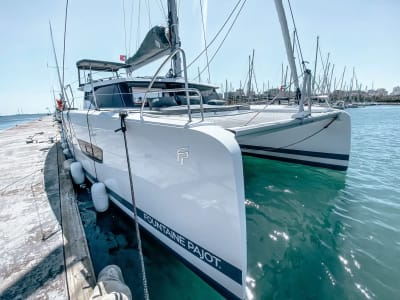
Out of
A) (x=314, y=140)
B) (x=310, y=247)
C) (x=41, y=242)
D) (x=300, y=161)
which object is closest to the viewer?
(x=41, y=242)

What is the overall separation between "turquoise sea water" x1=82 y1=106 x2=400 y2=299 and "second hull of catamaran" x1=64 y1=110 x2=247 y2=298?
0.35m

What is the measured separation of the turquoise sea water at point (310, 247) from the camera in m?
2.02

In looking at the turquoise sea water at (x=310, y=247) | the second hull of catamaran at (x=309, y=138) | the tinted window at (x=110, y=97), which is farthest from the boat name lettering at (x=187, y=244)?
the tinted window at (x=110, y=97)

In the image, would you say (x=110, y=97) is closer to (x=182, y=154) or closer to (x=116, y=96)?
(x=116, y=96)

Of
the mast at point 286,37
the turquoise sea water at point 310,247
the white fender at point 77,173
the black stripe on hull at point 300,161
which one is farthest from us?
the black stripe on hull at point 300,161

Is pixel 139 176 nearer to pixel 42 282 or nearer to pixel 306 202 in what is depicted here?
pixel 42 282

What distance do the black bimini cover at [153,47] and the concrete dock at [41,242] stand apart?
10.1 ft

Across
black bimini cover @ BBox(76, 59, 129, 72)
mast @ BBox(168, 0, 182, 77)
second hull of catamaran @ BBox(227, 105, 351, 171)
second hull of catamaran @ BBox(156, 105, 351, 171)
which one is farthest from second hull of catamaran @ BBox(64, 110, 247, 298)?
black bimini cover @ BBox(76, 59, 129, 72)

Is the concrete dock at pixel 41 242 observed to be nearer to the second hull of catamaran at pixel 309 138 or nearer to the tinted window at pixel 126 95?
the tinted window at pixel 126 95

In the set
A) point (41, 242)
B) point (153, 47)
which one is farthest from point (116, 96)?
point (41, 242)

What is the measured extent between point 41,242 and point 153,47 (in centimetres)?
387

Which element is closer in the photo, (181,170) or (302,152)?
(181,170)

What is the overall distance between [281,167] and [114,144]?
157 inches

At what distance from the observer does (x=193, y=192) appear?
71.9 inches
